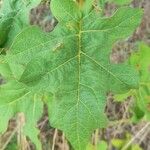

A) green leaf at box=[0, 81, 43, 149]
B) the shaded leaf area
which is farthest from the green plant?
green leaf at box=[0, 81, 43, 149]

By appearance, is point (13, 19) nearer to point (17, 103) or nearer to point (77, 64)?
point (77, 64)

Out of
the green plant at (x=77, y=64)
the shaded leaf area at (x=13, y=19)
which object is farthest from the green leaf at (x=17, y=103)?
the green plant at (x=77, y=64)

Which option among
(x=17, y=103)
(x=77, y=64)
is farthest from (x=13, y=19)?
(x=17, y=103)

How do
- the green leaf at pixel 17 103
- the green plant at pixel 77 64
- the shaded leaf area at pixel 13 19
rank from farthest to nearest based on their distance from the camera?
the green leaf at pixel 17 103 < the shaded leaf area at pixel 13 19 < the green plant at pixel 77 64

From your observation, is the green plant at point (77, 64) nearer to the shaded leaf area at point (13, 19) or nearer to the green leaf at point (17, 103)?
the shaded leaf area at point (13, 19)

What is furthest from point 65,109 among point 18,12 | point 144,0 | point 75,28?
point 144,0

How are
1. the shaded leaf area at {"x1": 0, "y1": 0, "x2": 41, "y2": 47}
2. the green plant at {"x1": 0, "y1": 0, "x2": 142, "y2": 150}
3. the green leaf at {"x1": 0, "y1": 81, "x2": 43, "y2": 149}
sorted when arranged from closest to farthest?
the green plant at {"x1": 0, "y1": 0, "x2": 142, "y2": 150}
the shaded leaf area at {"x1": 0, "y1": 0, "x2": 41, "y2": 47}
the green leaf at {"x1": 0, "y1": 81, "x2": 43, "y2": 149}

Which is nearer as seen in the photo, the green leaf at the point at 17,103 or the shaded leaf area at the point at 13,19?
the shaded leaf area at the point at 13,19

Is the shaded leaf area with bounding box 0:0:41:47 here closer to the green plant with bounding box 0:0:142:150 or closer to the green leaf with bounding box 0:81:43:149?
the green plant with bounding box 0:0:142:150
